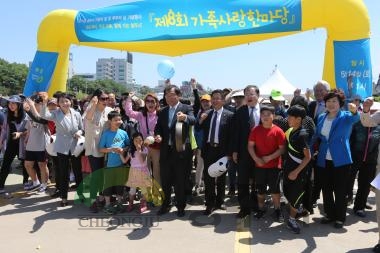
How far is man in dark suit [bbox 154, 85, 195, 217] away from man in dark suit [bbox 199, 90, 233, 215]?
0.76 ft

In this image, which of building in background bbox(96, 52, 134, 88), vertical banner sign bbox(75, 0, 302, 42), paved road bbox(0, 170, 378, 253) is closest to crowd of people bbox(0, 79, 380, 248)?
paved road bbox(0, 170, 378, 253)

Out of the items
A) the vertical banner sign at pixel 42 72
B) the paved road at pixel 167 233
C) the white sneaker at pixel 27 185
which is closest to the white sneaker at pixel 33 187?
the white sneaker at pixel 27 185

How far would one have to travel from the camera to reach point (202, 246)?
13.3 ft

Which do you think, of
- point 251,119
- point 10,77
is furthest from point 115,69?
point 251,119

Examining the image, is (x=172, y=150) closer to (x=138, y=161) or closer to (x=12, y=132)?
(x=138, y=161)

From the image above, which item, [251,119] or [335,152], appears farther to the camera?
[251,119]

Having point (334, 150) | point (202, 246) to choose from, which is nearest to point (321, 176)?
point (334, 150)

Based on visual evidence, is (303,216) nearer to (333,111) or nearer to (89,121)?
(333,111)

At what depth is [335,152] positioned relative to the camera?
15.1ft

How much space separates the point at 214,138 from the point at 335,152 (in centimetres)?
157

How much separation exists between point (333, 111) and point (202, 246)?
2.27 m

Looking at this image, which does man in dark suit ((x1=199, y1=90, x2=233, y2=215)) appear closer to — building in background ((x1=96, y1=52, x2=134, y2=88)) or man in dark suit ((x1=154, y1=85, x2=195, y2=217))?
man in dark suit ((x1=154, y1=85, x2=195, y2=217))

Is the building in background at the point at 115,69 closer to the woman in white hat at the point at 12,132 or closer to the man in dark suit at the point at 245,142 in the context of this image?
the woman in white hat at the point at 12,132

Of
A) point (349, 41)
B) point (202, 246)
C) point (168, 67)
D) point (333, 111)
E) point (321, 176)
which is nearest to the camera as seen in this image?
point (202, 246)
